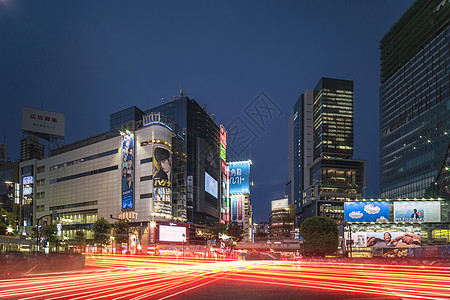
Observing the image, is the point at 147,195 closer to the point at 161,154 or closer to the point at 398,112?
the point at 161,154

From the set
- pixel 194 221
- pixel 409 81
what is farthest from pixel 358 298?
pixel 409 81

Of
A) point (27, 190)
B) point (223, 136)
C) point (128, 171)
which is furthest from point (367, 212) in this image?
point (27, 190)

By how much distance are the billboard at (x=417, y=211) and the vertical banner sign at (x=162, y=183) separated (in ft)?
188

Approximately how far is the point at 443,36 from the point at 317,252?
351 feet

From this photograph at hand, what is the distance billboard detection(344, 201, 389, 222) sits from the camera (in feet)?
314

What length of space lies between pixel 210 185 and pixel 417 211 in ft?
200

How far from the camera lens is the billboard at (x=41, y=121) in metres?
128

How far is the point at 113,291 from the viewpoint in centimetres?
2059

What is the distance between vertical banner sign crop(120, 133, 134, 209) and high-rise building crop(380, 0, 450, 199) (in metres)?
96.7

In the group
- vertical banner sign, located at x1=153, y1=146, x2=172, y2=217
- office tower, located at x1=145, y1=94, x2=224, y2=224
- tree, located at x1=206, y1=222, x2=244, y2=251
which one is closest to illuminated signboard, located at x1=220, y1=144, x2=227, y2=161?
office tower, located at x1=145, y1=94, x2=224, y2=224

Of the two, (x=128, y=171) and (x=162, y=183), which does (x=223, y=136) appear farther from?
(x=162, y=183)

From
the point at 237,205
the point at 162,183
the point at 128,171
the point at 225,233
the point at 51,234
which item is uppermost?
the point at 128,171

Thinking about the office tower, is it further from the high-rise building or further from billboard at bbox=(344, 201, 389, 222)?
the high-rise building

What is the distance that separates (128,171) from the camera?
100812 millimetres
